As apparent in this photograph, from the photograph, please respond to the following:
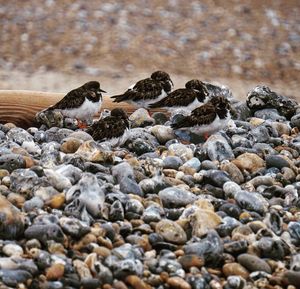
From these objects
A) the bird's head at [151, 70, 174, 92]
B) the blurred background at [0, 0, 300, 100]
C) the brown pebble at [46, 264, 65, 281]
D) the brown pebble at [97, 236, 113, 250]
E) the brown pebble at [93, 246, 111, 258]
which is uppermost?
the blurred background at [0, 0, 300, 100]

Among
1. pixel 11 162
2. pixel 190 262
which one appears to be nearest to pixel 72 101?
pixel 11 162

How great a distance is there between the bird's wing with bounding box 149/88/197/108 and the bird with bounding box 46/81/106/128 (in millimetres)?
830

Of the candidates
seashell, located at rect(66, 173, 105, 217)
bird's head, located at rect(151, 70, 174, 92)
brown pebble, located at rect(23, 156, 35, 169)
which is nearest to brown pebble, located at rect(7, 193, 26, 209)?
seashell, located at rect(66, 173, 105, 217)

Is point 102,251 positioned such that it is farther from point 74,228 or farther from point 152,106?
point 152,106

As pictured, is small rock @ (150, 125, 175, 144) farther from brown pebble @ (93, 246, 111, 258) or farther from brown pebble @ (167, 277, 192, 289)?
brown pebble @ (167, 277, 192, 289)

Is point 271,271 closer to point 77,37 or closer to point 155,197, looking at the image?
point 155,197

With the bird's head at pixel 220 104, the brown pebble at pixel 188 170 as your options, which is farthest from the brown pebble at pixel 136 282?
the bird's head at pixel 220 104

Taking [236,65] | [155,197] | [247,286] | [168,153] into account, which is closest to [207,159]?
[168,153]

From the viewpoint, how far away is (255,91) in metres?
11.6

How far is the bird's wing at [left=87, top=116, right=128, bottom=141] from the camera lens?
32.2ft

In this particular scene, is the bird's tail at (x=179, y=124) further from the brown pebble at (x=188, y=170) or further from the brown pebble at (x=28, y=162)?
the brown pebble at (x=28, y=162)

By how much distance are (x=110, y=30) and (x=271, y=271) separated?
46.6ft

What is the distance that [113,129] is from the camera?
9828 millimetres

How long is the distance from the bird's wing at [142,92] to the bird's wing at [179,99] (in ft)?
0.71
